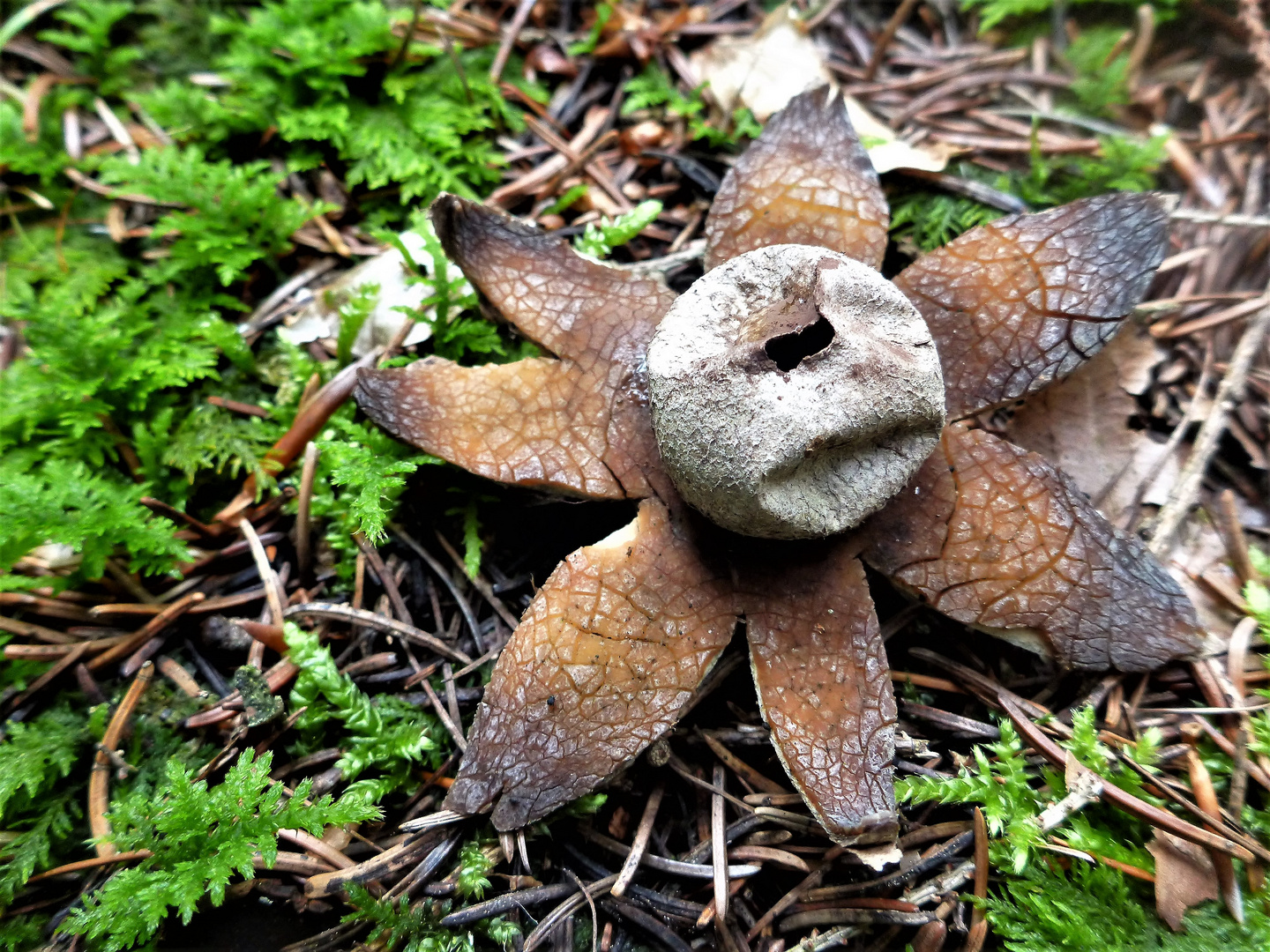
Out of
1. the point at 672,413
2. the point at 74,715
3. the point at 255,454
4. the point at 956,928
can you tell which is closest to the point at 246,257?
the point at 255,454

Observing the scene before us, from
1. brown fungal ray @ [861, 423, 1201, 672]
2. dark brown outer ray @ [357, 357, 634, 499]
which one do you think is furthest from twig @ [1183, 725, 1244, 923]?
dark brown outer ray @ [357, 357, 634, 499]

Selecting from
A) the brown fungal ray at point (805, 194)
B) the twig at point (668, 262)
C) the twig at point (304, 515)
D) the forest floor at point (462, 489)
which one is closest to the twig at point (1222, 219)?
the forest floor at point (462, 489)

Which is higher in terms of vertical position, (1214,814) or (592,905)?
(1214,814)

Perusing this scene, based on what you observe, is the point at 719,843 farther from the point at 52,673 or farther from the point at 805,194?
the point at 52,673

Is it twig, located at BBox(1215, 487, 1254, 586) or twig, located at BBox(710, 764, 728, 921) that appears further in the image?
twig, located at BBox(1215, 487, 1254, 586)

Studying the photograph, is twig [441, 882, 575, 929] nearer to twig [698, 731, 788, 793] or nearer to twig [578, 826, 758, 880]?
twig [578, 826, 758, 880]

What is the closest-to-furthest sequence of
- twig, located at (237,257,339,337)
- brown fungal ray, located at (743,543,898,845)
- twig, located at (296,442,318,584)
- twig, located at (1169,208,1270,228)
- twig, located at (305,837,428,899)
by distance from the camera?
brown fungal ray, located at (743,543,898,845), twig, located at (305,837,428,899), twig, located at (296,442,318,584), twig, located at (1169,208,1270,228), twig, located at (237,257,339,337)

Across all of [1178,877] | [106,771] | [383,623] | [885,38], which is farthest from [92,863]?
[885,38]
